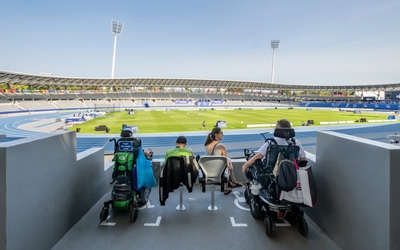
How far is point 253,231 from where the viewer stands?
2.77 metres

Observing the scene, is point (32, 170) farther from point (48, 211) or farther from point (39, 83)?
point (39, 83)

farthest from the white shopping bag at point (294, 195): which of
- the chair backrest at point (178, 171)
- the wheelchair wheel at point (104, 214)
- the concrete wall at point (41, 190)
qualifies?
the concrete wall at point (41, 190)

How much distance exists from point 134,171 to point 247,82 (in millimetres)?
60579

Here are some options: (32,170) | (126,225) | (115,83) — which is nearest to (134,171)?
(126,225)

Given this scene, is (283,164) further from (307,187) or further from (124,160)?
(124,160)

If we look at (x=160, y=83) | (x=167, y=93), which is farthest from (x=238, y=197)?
(x=167, y=93)

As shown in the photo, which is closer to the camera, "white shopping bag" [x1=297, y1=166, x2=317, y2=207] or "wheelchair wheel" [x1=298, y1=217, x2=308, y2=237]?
"white shopping bag" [x1=297, y1=166, x2=317, y2=207]

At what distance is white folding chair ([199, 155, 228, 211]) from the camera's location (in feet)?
10.7

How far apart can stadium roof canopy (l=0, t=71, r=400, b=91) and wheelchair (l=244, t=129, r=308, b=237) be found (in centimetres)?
4223

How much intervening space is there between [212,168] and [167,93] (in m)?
59.2

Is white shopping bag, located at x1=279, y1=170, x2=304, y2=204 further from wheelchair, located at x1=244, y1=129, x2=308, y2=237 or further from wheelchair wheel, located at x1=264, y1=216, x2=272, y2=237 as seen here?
wheelchair wheel, located at x1=264, y1=216, x2=272, y2=237

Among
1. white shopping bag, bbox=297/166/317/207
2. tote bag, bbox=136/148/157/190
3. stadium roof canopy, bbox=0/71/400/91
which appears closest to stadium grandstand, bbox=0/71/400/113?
stadium roof canopy, bbox=0/71/400/91

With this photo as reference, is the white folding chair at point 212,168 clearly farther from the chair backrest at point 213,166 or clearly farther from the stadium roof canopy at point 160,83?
the stadium roof canopy at point 160,83

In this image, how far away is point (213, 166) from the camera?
130 inches
